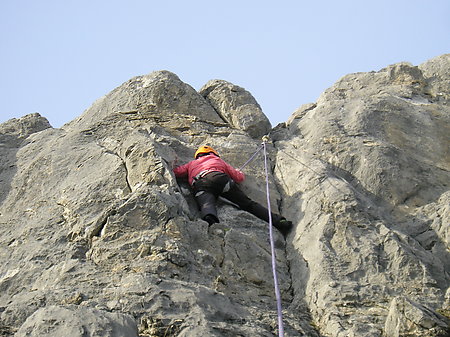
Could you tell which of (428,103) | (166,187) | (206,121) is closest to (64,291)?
(166,187)

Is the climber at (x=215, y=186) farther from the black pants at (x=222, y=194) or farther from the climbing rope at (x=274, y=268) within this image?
the climbing rope at (x=274, y=268)

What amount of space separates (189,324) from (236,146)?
5.80 m

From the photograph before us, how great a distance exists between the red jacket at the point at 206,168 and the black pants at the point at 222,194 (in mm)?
213

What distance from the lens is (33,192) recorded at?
1187 cm

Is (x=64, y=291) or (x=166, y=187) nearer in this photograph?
(x=64, y=291)

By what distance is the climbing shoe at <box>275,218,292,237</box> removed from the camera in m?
11.1

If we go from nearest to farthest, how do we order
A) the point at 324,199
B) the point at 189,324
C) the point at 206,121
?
the point at 189,324, the point at 324,199, the point at 206,121

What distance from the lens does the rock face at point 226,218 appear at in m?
8.41

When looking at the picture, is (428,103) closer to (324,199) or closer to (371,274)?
(324,199)

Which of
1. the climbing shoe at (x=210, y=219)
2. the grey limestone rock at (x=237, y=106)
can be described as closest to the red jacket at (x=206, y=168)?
the climbing shoe at (x=210, y=219)

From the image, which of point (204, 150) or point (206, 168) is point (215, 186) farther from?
point (204, 150)

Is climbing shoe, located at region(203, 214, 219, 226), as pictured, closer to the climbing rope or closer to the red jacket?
→ the climbing rope

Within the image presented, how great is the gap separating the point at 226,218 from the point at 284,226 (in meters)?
0.86

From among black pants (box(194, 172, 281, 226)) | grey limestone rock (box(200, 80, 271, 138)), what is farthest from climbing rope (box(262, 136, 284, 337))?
grey limestone rock (box(200, 80, 271, 138))
